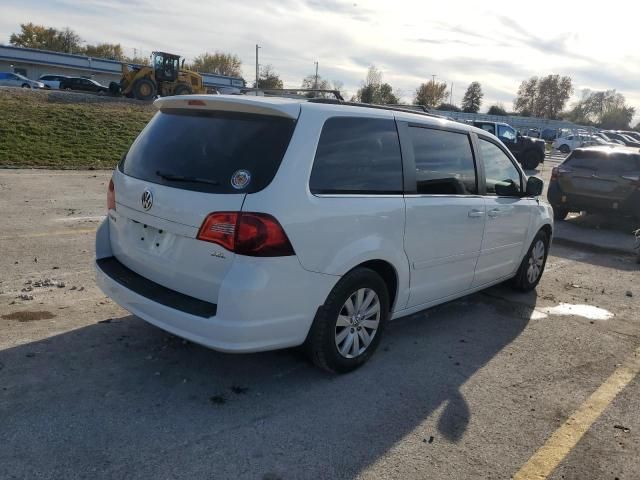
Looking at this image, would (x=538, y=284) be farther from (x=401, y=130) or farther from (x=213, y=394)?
(x=213, y=394)

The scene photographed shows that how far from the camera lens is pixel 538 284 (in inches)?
263

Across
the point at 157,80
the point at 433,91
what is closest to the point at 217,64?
the point at 433,91

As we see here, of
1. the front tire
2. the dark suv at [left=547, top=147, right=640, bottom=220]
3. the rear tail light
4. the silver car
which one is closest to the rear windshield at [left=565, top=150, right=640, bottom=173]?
the dark suv at [left=547, top=147, right=640, bottom=220]

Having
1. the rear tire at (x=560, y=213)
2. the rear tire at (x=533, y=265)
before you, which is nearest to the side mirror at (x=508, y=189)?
the rear tire at (x=533, y=265)

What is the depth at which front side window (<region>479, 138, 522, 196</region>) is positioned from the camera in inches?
203

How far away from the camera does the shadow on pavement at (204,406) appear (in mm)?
2877

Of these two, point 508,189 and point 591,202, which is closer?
point 508,189

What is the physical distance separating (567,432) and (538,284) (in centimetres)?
→ 346

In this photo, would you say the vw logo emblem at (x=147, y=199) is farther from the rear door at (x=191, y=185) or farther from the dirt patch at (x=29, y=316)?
the dirt patch at (x=29, y=316)

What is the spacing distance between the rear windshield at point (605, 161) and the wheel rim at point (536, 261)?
5505 millimetres

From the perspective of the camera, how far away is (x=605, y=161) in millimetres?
10859

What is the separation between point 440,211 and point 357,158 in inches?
37.0

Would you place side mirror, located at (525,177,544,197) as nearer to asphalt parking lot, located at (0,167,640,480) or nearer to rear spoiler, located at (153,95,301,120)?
asphalt parking lot, located at (0,167,640,480)

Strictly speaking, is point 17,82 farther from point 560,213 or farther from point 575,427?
point 575,427
